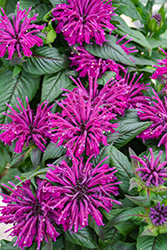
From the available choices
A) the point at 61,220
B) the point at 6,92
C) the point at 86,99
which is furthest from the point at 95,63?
the point at 61,220

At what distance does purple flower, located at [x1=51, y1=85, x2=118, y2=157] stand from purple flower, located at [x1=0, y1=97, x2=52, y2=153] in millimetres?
65

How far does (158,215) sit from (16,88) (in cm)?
42

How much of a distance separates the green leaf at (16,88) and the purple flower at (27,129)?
0.21ft

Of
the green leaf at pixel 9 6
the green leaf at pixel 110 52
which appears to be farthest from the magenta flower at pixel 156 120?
the green leaf at pixel 9 6

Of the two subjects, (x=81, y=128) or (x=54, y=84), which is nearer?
(x=81, y=128)

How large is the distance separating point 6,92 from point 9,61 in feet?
0.28

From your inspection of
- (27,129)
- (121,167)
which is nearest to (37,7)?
(27,129)

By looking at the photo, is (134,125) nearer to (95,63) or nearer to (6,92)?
(95,63)

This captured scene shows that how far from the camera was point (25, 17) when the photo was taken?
491mm

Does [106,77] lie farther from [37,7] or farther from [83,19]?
[37,7]

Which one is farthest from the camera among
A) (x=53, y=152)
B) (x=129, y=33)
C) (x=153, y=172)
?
(x=129, y=33)

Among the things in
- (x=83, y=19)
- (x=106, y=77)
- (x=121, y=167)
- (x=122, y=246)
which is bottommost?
(x=122, y=246)

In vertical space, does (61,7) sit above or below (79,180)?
above

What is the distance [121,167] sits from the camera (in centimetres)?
42
